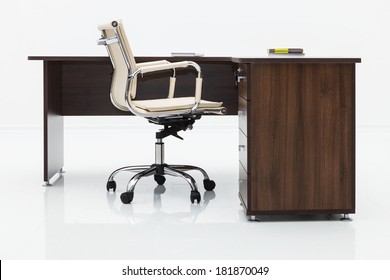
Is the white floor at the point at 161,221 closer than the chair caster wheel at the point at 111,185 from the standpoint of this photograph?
Yes

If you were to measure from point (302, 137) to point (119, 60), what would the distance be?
5.00 ft

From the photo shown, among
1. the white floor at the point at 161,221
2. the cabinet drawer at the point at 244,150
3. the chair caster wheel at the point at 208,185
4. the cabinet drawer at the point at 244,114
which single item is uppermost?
the cabinet drawer at the point at 244,114

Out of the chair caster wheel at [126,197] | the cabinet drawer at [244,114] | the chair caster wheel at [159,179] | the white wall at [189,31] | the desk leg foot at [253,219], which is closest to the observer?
the cabinet drawer at [244,114]

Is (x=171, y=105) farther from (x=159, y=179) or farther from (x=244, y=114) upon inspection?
(x=159, y=179)

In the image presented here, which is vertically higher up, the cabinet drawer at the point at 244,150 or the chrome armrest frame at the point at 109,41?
the chrome armrest frame at the point at 109,41

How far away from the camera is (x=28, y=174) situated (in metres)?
6.16

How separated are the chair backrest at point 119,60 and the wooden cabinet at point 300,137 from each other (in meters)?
1.01

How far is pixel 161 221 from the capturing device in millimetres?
4363

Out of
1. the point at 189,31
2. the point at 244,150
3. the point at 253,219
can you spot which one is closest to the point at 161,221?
the point at 253,219

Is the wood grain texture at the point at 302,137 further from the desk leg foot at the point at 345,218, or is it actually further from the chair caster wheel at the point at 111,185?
the chair caster wheel at the point at 111,185

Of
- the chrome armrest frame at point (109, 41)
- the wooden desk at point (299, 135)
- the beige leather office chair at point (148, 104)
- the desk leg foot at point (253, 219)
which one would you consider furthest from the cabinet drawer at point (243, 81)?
the chrome armrest frame at point (109, 41)

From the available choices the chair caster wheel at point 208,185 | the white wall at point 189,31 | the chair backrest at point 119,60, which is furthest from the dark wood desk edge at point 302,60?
the white wall at point 189,31

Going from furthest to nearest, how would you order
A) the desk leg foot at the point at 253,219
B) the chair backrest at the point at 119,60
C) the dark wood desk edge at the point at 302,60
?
the chair backrest at the point at 119,60 → the desk leg foot at the point at 253,219 → the dark wood desk edge at the point at 302,60

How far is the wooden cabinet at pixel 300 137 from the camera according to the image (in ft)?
13.6
